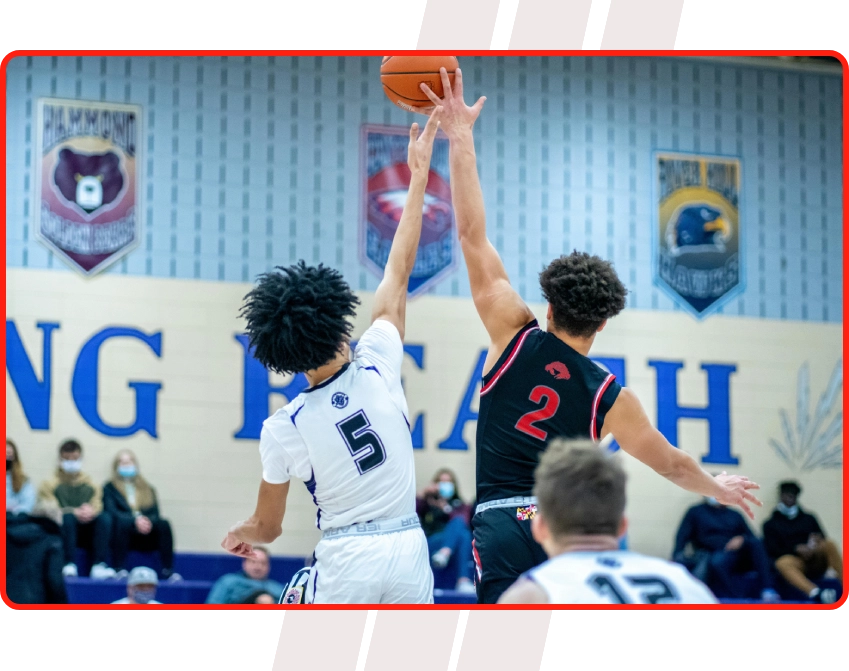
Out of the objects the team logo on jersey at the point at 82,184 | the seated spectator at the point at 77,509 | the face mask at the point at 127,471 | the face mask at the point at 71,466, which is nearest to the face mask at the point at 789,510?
the face mask at the point at 127,471

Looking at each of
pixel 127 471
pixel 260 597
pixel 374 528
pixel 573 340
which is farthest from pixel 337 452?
pixel 127 471

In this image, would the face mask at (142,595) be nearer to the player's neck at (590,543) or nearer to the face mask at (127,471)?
the face mask at (127,471)

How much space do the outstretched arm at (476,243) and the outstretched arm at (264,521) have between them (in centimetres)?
105

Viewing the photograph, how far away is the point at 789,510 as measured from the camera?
11.8 metres

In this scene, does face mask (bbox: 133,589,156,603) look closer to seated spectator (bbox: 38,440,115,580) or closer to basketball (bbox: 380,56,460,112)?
seated spectator (bbox: 38,440,115,580)

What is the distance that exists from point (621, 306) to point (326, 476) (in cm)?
140

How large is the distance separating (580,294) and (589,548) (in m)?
1.83

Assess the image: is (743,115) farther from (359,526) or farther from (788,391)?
(359,526)

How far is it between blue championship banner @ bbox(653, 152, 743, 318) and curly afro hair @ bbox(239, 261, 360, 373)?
26.8 feet

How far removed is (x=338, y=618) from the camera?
447cm

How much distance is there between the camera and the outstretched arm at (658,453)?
4531 mm

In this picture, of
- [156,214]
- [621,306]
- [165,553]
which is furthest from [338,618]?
[156,214]

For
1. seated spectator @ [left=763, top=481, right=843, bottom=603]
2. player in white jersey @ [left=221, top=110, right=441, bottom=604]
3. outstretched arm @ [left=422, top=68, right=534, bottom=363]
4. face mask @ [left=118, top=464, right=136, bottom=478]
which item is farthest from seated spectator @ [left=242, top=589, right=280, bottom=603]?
seated spectator @ [left=763, top=481, right=843, bottom=603]

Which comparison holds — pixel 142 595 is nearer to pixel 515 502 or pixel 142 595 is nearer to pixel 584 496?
pixel 515 502
